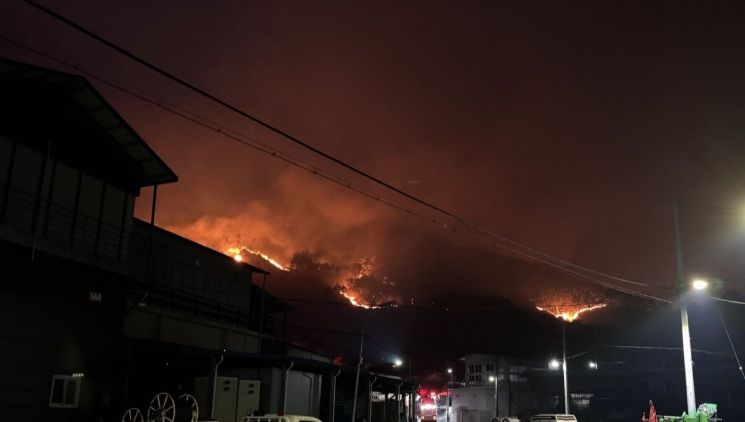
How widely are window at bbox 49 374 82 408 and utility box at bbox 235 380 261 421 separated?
8328mm

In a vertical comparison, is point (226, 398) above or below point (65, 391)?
below

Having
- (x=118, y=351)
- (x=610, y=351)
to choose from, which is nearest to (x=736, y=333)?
(x=610, y=351)

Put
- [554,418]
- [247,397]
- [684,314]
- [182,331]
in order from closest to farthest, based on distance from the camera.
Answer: [684,314] < [247,397] < [182,331] < [554,418]

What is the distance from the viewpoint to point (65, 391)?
806 inches

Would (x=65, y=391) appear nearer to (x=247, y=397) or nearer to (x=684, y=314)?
(x=247, y=397)

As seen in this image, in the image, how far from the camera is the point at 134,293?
84.6 feet

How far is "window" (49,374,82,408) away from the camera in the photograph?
20.1 metres

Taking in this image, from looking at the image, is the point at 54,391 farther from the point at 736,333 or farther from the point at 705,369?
the point at 736,333

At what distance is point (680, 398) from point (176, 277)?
6010 centimetres

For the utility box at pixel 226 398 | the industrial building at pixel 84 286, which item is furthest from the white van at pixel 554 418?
the utility box at pixel 226 398

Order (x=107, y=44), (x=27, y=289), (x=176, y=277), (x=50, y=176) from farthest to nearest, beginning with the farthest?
(x=176, y=277) < (x=50, y=176) < (x=27, y=289) < (x=107, y=44)

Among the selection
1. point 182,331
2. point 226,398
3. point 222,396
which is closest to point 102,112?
point 182,331

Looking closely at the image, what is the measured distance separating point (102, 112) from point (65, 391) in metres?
10.4

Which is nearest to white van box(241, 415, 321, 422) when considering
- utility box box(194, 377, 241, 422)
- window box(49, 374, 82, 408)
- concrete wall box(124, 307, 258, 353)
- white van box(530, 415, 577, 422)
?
window box(49, 374, 82, 408)
